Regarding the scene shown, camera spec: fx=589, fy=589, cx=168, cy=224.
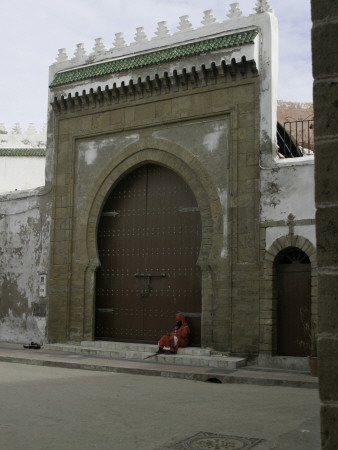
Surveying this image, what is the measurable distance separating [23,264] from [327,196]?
12.9 metres

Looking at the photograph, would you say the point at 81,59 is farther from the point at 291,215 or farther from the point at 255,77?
the point at 291,215

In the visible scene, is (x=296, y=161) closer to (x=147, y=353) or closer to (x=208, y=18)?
(x=208, y=18)

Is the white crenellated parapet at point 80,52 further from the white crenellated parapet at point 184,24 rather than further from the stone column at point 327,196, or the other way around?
the stone column at point 327,196

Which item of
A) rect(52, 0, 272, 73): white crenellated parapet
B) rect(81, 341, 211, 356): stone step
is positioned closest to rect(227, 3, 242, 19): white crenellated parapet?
rect(52, 0, 272, 73): white crenellated parapet

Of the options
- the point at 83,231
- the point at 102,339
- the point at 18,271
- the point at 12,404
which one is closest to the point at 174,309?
the point at 102,339

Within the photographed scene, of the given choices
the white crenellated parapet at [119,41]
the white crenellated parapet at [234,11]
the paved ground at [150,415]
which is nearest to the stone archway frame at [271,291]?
the paved ground at [150,415]

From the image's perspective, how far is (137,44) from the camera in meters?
13.8

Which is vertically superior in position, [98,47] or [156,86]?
[98,47]

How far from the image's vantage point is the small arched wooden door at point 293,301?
1101 centimetres

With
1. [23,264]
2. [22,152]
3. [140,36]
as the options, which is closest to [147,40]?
[140,36]

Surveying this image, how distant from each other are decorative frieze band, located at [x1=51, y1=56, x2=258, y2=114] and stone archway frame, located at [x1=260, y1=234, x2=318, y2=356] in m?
3.57

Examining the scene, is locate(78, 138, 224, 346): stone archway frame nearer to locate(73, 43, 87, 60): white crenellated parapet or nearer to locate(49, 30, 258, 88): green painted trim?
locate(49, 30, 258, 88): green painted trim

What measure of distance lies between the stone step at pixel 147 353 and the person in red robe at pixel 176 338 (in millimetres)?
145

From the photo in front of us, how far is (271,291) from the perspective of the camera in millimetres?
11195
